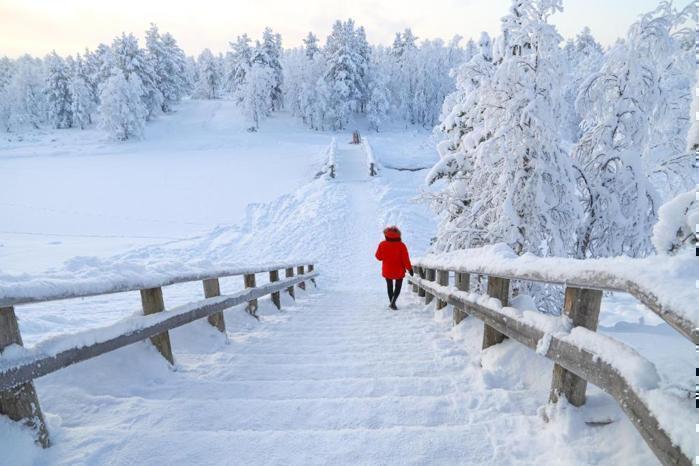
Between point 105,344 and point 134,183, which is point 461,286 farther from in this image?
point 134,183

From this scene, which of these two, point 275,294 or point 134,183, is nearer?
point 275,294

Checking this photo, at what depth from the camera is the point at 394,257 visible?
8391 mm

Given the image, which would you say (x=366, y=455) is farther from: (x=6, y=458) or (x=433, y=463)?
(x=6, y=458)

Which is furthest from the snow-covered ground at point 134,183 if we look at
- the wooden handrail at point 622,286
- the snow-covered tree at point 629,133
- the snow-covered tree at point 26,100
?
the snow-covered tree at point 26,100

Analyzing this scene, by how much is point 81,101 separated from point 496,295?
8029cm

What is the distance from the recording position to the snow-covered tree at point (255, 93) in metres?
54.4

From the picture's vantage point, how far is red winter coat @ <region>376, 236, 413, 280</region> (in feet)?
27.4

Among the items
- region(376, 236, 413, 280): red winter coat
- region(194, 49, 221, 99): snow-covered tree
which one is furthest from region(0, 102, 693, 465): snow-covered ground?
region(194, 49, 221, 99): snow-covered tree

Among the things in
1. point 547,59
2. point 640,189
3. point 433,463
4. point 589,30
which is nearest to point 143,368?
point 433,463

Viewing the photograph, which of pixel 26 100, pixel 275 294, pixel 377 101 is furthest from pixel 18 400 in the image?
pixel 26 100

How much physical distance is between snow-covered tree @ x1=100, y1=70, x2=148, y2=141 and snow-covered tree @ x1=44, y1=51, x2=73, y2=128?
2792 centimetres

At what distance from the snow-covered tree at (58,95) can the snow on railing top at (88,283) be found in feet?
270

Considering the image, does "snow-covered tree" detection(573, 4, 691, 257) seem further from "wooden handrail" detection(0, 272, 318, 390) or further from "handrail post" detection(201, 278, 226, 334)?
"wooden handrail" detection(0, 272, 318, 390)

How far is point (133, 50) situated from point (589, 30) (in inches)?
3438
